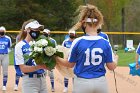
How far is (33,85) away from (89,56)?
1.48 metres

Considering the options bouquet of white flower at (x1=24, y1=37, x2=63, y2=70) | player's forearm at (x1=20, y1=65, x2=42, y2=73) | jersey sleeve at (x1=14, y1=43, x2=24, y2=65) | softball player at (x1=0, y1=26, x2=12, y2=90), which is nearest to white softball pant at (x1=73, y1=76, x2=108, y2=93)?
bouquet of white flower at (x1=24, y1=37, x2=63, y2=70)

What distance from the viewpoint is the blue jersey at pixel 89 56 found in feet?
19.1

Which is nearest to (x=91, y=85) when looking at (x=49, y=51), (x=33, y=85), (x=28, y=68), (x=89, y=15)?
(x=49, y=51)

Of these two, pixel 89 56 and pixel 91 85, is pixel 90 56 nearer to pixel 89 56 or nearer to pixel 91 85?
pixel 89 56

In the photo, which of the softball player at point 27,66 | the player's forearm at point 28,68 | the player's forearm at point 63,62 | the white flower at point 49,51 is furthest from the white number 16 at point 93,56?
the softball player at point 27,66

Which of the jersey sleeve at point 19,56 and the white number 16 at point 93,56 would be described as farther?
the jersey sleeve at point 19,56

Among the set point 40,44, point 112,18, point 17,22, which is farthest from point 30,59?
point 112,18

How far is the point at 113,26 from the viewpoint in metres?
63.9

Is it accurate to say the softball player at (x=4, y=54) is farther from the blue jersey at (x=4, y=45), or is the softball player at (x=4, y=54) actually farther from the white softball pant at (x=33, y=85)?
the white softball pant at (x=33, y=85)

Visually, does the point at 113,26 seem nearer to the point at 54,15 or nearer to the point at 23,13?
the point at 54,15

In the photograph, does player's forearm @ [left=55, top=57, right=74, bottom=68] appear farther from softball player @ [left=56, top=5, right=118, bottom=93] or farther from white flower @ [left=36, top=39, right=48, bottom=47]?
white flower @ [left=36, top=39, right=48, bottom=47]

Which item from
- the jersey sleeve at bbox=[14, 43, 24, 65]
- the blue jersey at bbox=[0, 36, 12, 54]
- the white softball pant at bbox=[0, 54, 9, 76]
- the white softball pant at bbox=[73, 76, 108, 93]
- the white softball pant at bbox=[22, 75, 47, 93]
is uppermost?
the jersey sleeve at bbox=[14, 43, 24, 65]

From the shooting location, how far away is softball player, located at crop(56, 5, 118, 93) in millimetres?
5816

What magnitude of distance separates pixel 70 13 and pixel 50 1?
→ 2.77 m
